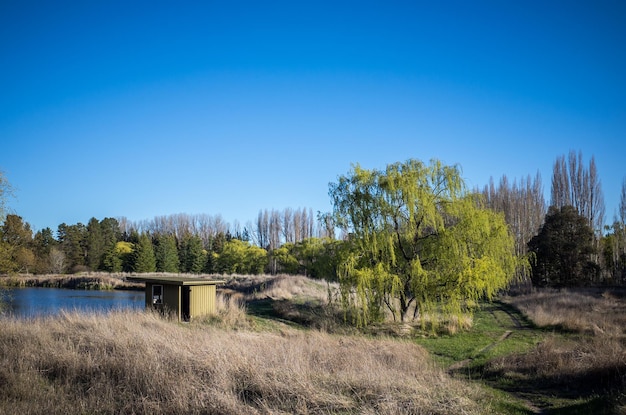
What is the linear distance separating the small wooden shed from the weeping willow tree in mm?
6055

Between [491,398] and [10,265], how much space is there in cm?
1866

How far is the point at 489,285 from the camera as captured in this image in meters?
18.2

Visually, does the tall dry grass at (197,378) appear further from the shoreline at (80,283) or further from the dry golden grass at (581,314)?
the shoreline at (80,283)

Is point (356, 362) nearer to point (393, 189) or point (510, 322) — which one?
point (393, 189)

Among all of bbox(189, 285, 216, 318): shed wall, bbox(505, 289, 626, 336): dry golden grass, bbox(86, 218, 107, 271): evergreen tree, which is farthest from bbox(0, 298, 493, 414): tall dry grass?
bbox(86, 218, 107, 271): evergreen tree

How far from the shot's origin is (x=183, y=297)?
63.5 ft

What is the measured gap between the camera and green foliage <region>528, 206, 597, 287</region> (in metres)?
36.5

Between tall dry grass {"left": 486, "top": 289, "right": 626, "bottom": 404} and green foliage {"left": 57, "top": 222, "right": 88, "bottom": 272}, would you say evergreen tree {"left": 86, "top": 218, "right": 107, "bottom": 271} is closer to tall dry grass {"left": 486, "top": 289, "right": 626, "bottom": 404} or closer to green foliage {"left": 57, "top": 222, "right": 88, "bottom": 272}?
green foliage {"left": 57, "top": 222, "right": 88, "bottom": 272}

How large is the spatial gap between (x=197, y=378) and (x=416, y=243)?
541 inches

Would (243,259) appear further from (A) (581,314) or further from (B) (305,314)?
(A) (581,314)

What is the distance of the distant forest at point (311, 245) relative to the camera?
36.4 m

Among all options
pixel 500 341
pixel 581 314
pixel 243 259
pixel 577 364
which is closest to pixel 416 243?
pixel 500 341

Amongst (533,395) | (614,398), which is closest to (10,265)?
(533,395)

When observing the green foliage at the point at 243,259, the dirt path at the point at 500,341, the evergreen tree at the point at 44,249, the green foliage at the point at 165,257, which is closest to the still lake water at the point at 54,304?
the dirt path at the point at 500,341
